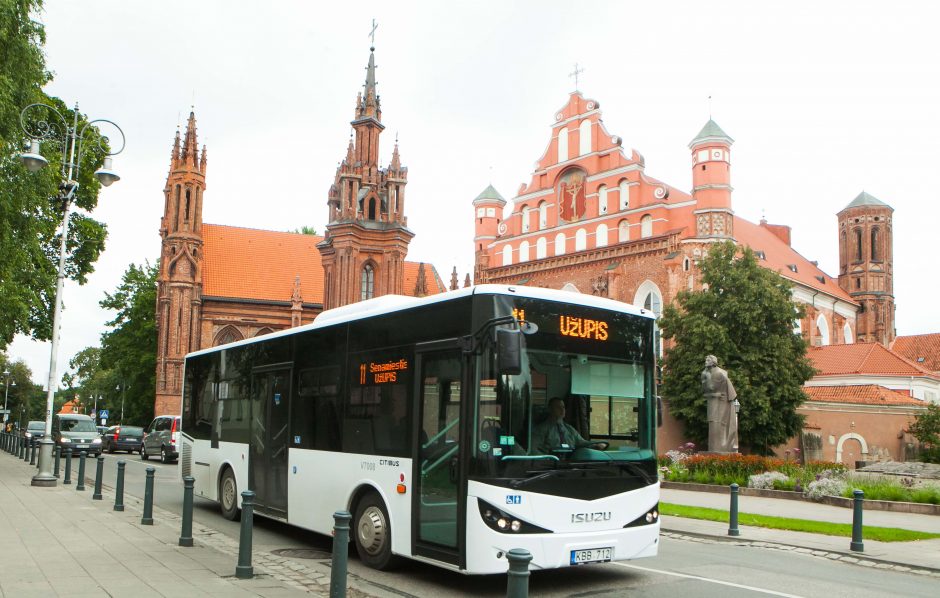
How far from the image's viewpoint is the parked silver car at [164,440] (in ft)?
93.5

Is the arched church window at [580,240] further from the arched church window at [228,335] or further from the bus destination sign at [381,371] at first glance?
the bus destination sign at [381,371]

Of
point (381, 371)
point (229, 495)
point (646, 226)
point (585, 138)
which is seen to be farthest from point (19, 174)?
point (585, 138)

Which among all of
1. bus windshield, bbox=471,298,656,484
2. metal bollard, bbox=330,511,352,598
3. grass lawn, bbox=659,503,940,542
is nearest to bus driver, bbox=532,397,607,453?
bus windshield, bbox=471,298,656,484

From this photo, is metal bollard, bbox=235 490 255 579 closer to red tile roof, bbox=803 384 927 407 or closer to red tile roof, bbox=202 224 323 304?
red tile roof, bbox=803 384 927 407

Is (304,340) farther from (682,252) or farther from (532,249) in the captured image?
(532,249)

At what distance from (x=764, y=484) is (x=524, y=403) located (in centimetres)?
1443

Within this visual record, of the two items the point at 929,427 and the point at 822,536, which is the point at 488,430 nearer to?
the point at 822,536

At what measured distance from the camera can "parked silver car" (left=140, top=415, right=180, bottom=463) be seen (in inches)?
1122

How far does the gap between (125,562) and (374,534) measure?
2.68 metres

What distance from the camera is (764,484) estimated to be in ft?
64.0

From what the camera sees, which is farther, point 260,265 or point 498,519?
point 260,265

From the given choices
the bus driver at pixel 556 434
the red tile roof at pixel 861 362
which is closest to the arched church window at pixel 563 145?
the red tile roof at pixel 861 362

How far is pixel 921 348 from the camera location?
68.1m

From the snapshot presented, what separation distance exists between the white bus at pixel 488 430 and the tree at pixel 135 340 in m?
48.5
